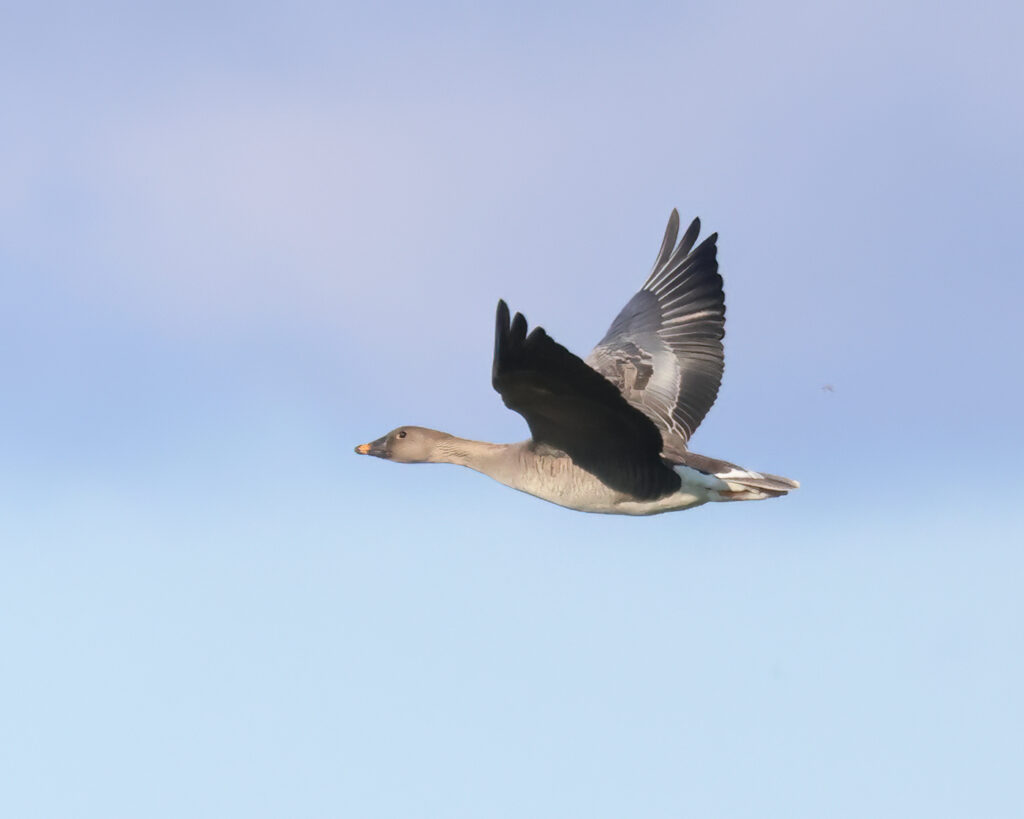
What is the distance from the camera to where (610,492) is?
14273mm

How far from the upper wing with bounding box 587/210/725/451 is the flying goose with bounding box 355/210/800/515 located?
0.04 feet

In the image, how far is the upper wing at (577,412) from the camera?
11.6 m

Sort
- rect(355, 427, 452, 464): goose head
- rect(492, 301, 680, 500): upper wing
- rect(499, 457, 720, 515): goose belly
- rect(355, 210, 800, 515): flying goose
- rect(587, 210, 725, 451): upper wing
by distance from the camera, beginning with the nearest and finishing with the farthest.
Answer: rect(492, 301, 680, 500): upper wing
rect(355, 210, 800, 515): flying goose
rect(499, 457, 720, 515): goose belly
rect(355, 427, 452, 464): goose head
rect(587, 210, 725, 451): upper wing

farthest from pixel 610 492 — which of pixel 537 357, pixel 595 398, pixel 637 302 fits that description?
pixel 637 302

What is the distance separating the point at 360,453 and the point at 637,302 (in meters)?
4.27

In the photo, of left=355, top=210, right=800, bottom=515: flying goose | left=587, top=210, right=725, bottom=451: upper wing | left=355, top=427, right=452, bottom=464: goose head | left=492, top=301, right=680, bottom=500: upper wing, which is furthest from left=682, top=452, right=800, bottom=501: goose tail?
left=355, top=427, right=452, bottom=464: goose head

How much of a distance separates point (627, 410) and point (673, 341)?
4201 mm

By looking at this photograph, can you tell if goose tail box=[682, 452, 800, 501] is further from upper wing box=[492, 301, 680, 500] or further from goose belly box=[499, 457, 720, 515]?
upper wing box=[492, 301, 680, 500]

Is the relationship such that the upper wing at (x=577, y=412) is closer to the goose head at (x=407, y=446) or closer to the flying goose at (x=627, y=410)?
the flying goose at (x=627, y=410)

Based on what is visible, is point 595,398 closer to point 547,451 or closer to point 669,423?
point 547,451

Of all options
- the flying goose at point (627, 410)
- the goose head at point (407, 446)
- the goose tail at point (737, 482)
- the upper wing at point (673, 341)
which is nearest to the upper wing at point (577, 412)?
the flying goose at point (627, 410)

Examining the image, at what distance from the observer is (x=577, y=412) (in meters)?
13.2

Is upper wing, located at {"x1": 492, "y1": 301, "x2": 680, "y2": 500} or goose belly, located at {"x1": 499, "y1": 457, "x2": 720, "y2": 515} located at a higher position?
upper wing, located at {"x1": 492, "y1": 301, "x2": 680, "y2": 500}

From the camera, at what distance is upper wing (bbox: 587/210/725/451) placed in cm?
1614
